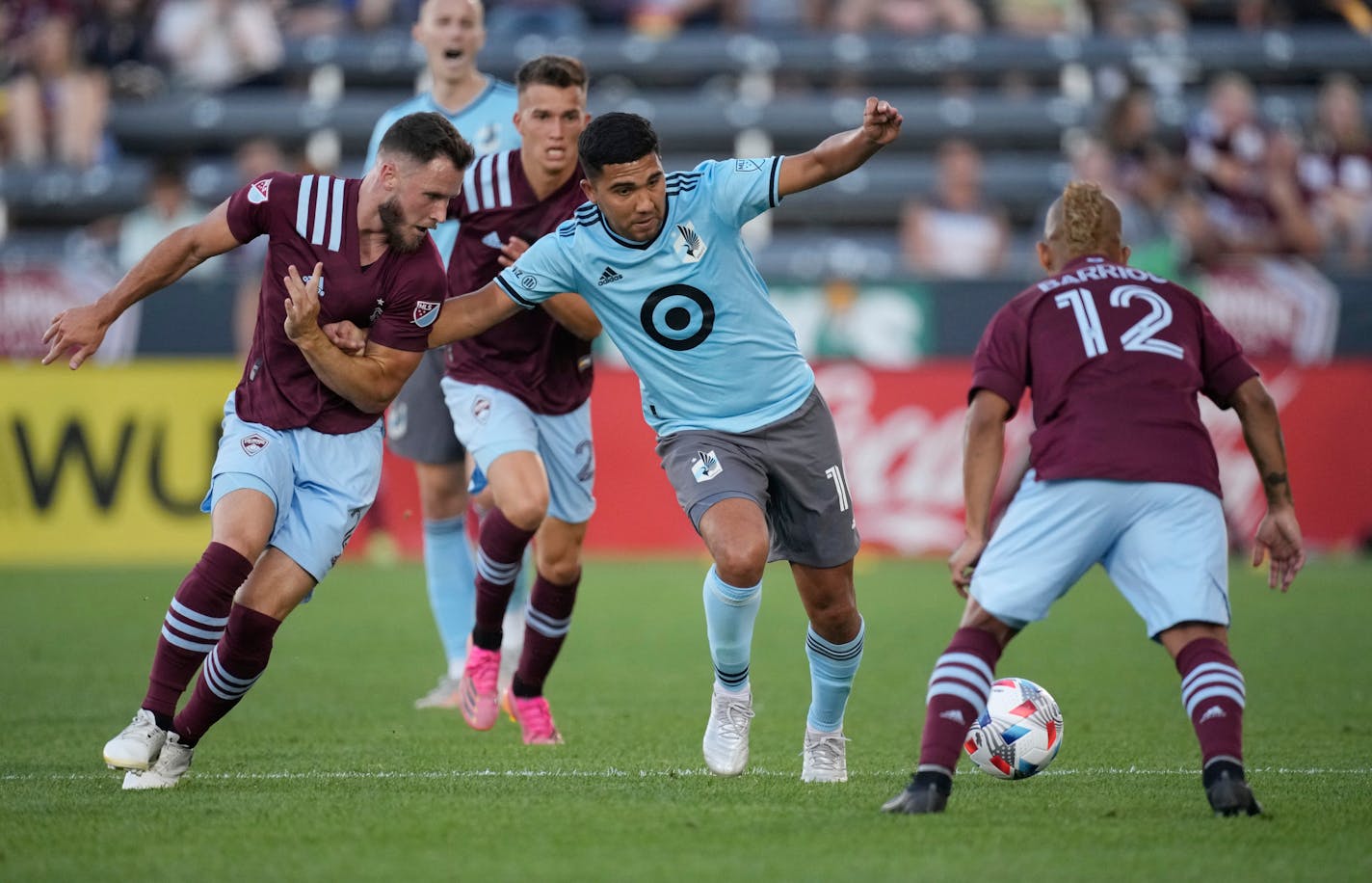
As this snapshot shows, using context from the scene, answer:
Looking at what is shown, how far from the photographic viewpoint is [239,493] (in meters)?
5.77

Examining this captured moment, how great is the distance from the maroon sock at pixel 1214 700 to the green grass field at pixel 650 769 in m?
0.23

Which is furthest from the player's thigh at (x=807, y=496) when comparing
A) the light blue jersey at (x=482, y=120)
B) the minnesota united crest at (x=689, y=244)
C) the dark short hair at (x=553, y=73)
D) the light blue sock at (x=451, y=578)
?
the light blue sock at (x=451, y=578)

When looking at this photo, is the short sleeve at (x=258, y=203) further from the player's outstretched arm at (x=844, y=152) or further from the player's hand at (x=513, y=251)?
the player's outstretched arm at (x=844, y=152)

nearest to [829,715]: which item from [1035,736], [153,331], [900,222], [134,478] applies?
[1035,736]

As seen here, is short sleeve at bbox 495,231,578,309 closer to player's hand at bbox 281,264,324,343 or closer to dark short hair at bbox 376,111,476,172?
dark short hair at bbox 376,111,476,172

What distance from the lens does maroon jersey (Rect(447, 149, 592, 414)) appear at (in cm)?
743

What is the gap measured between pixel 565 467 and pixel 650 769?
173cm

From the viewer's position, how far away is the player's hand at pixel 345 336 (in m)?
5.89

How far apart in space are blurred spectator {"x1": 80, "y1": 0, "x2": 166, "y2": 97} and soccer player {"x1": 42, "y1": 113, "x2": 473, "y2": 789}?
45.3 feet

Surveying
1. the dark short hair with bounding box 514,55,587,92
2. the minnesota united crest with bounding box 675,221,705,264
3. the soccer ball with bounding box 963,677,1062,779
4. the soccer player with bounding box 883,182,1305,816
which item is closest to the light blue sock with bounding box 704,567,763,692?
the soccer ball with bounding box 963,677,1062,779

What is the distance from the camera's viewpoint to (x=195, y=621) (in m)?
5.68

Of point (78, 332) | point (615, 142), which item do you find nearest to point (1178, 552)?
point (615, 142)

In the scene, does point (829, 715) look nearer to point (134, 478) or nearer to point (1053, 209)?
point (1053, 209)

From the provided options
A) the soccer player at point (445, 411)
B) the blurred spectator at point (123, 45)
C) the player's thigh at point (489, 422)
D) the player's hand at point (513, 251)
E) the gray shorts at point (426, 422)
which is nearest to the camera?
the player's hand at point (513, 251)
